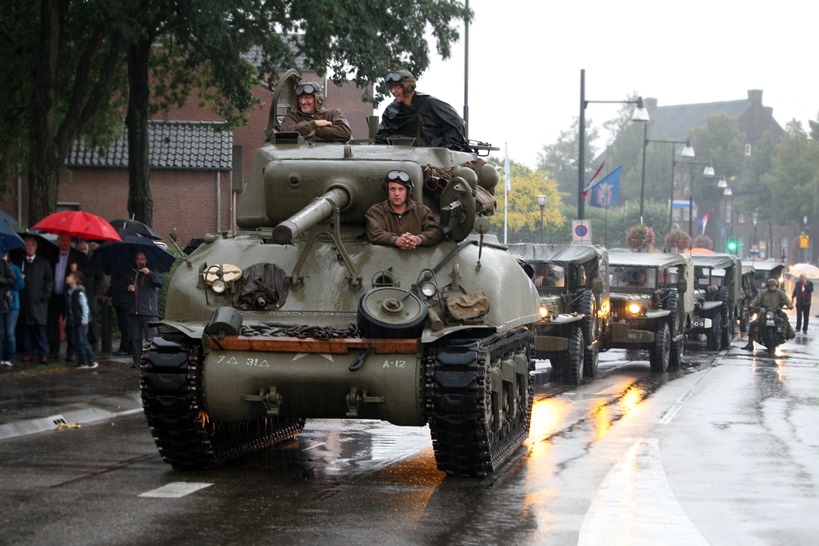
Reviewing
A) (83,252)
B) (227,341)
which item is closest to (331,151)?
(227,341)

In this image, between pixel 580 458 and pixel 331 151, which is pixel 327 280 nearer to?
pixel 331 151

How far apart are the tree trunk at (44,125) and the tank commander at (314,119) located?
1027 cm

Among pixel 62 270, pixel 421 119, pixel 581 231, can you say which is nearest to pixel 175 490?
pixel 421 119

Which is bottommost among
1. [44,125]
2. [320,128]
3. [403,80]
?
[320,128]

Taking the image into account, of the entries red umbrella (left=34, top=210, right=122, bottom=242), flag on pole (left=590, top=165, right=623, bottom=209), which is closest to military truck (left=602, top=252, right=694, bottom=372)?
red umbrella (left=34, top=210, right=122, bottom=242)

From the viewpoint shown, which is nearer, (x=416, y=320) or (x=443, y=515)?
(x=443, y=515)

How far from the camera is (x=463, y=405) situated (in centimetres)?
988

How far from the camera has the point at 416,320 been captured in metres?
Result: 10.0

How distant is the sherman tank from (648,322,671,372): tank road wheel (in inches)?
448

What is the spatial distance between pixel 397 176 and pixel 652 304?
13909 mm

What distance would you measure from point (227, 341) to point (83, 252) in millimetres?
9882

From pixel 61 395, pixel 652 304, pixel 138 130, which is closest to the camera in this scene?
pixel 61 395

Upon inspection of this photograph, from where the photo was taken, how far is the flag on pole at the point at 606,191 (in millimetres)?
42031

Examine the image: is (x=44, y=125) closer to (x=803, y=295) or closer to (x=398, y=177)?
(x=398, y=177)
